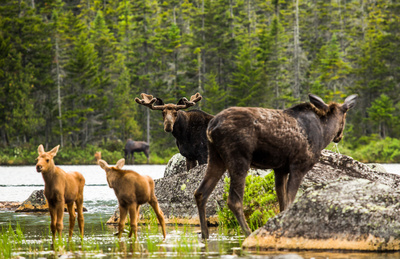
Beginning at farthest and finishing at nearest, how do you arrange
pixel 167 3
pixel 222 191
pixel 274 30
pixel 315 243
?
pixel 167 3 < pixel 274 30 < pixel 222 191 < pixel 315 243

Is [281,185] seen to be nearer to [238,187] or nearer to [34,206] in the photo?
[238,187]

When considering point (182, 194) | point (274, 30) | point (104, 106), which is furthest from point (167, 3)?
point (182, 194)

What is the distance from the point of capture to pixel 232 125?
8.65 metres

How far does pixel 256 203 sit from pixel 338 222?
3.08 m

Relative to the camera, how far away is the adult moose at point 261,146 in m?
8.66

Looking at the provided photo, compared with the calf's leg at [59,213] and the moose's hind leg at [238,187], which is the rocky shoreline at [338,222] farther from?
the calf's leg at [59,213]

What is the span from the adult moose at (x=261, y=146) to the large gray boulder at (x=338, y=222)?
65 cm

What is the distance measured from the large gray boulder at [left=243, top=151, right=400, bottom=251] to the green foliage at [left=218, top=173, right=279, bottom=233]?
191 centimetres

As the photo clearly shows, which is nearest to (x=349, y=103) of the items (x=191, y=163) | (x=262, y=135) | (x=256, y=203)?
(x=262, y=135)

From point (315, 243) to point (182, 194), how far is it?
16.5 ft

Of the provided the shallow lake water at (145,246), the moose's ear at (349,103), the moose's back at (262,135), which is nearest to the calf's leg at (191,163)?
the shallow lake water at (145,246)

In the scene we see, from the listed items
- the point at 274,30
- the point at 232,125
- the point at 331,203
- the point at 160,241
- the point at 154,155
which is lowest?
the point at 154,155

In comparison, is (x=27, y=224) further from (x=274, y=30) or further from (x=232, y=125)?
(x=274, y=30)

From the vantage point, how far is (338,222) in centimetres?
787
